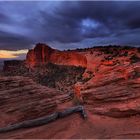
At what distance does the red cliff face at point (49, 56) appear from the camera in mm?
55016

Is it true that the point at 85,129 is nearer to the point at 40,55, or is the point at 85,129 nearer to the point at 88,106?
the point at 88,106

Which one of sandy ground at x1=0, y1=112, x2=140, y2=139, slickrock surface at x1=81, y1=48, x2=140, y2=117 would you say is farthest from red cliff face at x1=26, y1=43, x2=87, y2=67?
sandy ground at x1=0, y1=112, x2=140, y2=139

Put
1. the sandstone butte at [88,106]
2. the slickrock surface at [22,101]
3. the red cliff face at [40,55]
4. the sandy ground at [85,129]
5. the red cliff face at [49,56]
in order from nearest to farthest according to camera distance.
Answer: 1. the sandy ground at [85,129]
2. the sandstone butte at [88,106]
3. the slickrock surface at [22,101]
4. the red cliff face at [49,56]
5. the red cliff face at [40,55]

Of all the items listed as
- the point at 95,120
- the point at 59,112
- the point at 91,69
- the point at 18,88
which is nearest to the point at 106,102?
the point at 95,120

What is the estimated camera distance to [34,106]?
11.7m

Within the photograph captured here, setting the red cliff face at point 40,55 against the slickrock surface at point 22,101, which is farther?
the red cliff face at point 40,55

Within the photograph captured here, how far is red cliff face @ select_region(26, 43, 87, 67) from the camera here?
5502cm

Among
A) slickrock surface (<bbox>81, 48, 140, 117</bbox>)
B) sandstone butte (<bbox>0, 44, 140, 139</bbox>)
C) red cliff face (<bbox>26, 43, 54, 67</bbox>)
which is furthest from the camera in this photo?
red cliff face (<bbox>26, 43, 54, 67</bbox>)

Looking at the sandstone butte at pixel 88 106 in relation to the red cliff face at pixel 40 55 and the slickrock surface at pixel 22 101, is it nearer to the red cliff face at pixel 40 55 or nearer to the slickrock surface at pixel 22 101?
the slickrock surface at pixel 22 101

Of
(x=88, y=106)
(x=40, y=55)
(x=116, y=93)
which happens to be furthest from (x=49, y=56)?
(x=116, y=93)

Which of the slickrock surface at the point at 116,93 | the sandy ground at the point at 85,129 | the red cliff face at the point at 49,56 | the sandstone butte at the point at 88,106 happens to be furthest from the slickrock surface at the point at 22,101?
the red cliff face at the point at 49,56

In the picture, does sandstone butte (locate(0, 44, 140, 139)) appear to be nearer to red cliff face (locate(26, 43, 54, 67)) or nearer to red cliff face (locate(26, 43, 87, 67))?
red cliff face (locate(26, 43, 87, 67))

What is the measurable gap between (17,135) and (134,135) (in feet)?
13.9

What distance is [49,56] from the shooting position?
59688 mm
